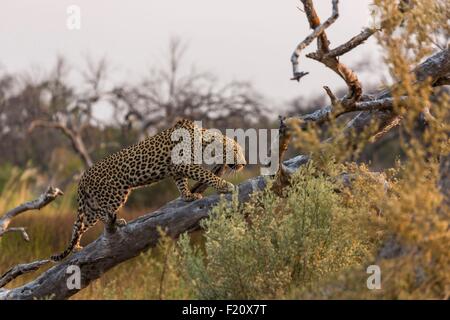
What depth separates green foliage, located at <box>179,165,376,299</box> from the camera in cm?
682

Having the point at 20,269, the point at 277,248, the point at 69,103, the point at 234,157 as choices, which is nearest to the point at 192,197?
the point at 234,157

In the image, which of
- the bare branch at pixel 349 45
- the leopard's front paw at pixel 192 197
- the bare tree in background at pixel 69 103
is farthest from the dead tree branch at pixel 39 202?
the bare tree in background at pixel 69 103

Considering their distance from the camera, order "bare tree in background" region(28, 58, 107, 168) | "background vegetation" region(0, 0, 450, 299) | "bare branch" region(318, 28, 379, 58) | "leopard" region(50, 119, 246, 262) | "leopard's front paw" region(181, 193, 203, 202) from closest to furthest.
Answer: "background vegetation" region(0, 0, 450, 299) < "bare branch" region(318, 28, 379, 58) < "leopard's front paw" region(181, 193, 203, 202) < "leopard" region(50, 119, 246, 262) < "bare tree in background" region(28, 58, 107, 168)

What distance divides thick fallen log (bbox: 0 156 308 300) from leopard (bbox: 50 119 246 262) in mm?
182

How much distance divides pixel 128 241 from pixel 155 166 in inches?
29.0

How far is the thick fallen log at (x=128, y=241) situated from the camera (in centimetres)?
824

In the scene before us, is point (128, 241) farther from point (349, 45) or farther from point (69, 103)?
point (69, 103)

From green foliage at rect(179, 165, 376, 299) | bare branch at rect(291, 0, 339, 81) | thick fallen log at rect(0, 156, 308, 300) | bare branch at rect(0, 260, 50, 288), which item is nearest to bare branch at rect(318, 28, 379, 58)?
bare branch at rect(291, 0, 339, 81)

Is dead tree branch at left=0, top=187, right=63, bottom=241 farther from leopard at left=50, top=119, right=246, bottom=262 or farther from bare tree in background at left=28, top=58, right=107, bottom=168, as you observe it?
Answer: bare tree in background at left=28, top=58, right=107, bottom=168

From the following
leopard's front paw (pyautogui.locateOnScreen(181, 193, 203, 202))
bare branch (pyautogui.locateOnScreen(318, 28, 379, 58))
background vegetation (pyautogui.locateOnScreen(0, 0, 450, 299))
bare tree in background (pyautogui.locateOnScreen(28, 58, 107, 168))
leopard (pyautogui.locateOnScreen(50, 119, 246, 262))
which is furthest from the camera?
bare tree in background (pyautogui.locateOnScreen(28, 58, 107, 168))

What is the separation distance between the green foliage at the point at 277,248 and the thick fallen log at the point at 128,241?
2.69 feet

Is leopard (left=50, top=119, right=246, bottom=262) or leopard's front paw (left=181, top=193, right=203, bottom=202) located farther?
leopard (left=50, top=119, right=246, bottom=262)

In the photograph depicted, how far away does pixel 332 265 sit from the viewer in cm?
735

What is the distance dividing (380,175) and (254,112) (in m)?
26.7
